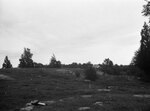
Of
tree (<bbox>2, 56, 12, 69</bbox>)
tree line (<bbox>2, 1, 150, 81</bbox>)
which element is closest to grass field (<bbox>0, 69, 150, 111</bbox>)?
tree line (<bbox>2, 1, 150, 81</bbox>)

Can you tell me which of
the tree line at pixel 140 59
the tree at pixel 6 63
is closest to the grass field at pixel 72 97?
the tree line at pixel 140 59

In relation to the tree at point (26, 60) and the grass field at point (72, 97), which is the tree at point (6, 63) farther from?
the grass field at point (72, 97)

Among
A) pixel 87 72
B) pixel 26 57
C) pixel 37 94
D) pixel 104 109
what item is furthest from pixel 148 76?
pixel 26 57

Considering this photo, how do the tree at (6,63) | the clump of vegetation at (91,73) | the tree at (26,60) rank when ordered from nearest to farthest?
the clump of vegetation at (91,73) < the tree at (26,60) < the tree at (6,63)

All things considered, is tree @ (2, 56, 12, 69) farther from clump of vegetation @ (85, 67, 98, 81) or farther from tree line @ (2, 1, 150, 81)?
clump of vegetation @ (85, 67, 98, 81)

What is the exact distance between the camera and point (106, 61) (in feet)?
407

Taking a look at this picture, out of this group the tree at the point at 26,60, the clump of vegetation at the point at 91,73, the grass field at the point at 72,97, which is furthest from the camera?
the tree at the point at 26,60

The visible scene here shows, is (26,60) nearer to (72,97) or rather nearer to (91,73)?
(91,73)

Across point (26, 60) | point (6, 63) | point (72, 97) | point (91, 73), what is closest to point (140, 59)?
point (91, 73)

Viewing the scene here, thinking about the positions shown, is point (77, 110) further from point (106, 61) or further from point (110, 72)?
point (106, 61)

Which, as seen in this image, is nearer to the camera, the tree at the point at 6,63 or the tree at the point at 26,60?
the tree at the point at 26,60

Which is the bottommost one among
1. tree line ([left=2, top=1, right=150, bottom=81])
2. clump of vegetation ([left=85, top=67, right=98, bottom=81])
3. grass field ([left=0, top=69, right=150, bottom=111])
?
grass field ([left=0, top=69, right=150, bottom=111])

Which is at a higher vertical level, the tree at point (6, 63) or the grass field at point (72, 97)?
the tree at point (6, 63)

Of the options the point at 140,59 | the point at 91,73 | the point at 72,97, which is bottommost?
the point at 72,97
